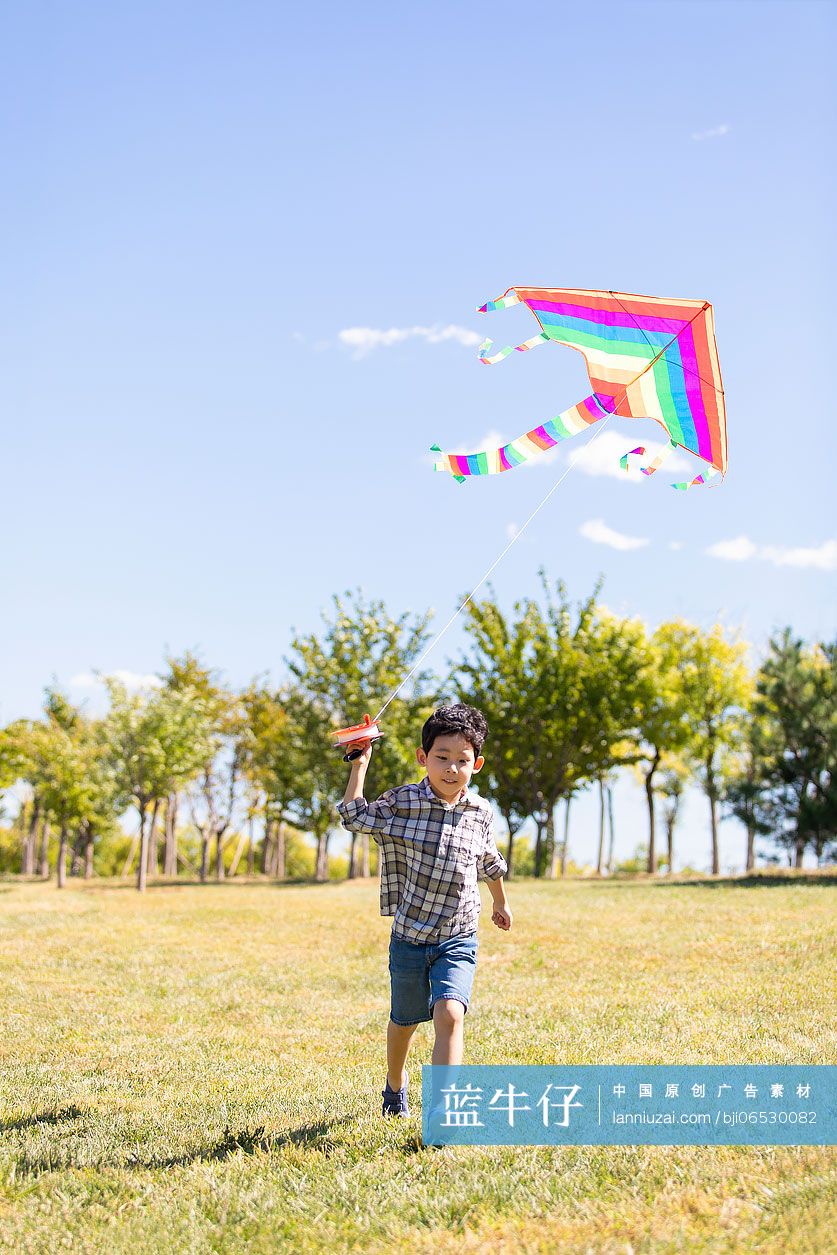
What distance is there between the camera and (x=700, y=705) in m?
33.7

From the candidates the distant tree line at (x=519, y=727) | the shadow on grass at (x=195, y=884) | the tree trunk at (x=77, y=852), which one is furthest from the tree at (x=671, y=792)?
the tree trunk at (x=77, y=852)

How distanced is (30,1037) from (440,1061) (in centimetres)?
456

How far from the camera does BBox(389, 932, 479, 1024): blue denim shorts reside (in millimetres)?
4762

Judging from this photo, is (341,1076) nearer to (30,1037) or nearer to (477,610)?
(30,1037)

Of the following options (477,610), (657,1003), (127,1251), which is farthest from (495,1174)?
(477,610)

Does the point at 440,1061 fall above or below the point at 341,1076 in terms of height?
above

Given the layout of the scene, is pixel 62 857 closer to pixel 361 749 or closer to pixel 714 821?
pixel 714 821

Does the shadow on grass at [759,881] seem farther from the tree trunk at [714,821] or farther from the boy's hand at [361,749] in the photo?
the boy's hand at [361,749]

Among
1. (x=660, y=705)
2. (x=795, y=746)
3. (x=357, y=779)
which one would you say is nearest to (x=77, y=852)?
(x=660, y=705)

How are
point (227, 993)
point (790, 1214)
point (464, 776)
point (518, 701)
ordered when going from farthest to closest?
point (518, 701) → point (227, 993) → point (464, 776) → point (790, 1214)

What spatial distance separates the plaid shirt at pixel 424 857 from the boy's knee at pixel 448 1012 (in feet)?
1.00

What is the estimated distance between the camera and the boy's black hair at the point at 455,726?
4922 mm

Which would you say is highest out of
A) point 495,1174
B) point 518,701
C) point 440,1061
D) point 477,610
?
point 477,610

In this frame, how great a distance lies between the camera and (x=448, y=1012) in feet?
15.0
